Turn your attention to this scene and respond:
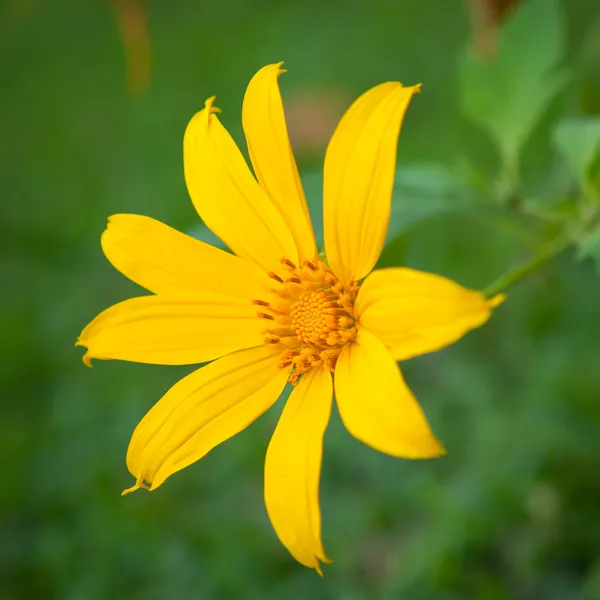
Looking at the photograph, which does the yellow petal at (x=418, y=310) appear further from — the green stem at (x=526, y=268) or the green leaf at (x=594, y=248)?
the green leaf at (x=594, y=248)

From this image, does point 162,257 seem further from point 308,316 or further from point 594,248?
point 594,248

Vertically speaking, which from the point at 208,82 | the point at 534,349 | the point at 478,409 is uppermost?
the point at 208,82

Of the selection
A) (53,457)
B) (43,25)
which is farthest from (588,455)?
(43,25)

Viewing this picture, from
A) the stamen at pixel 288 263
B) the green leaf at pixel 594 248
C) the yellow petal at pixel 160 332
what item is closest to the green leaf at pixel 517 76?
the green leaf at pixel 594 248

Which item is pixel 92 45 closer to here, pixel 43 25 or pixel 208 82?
pixel 43 25

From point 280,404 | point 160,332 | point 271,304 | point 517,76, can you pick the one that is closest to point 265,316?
point 271,304

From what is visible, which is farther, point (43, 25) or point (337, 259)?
point (43, 25)
